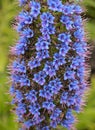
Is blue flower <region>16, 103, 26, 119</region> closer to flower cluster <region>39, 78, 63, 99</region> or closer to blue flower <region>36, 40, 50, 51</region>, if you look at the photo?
flower cluster <region>39, 78, 63, 99</region>

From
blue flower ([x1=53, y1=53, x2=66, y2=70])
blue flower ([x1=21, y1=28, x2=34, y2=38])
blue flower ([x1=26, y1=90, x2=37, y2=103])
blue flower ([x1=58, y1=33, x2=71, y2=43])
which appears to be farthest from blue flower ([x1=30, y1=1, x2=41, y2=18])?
blue flower ([x1=26, y1=90, x2=37, y2=103])

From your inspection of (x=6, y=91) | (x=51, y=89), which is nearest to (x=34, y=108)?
(x=51, y=89)

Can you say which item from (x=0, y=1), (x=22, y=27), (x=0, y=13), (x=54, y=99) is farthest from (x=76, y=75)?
(x=0, y=1)

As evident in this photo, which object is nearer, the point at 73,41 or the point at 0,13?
the point at 73,41

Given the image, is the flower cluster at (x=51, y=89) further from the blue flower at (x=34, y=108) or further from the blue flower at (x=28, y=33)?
the blue flower at (x=28, y=33)

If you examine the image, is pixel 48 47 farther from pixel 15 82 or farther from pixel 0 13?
pixel 0 13

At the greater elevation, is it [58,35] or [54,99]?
[58,35]

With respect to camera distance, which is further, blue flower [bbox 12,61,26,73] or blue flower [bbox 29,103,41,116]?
blue flower [bbox 29,103,41,116]

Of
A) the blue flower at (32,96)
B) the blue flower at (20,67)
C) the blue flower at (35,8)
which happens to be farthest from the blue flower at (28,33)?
the blue flower at (32,96)

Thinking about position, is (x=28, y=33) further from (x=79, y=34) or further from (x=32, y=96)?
(x=32, y=96)
